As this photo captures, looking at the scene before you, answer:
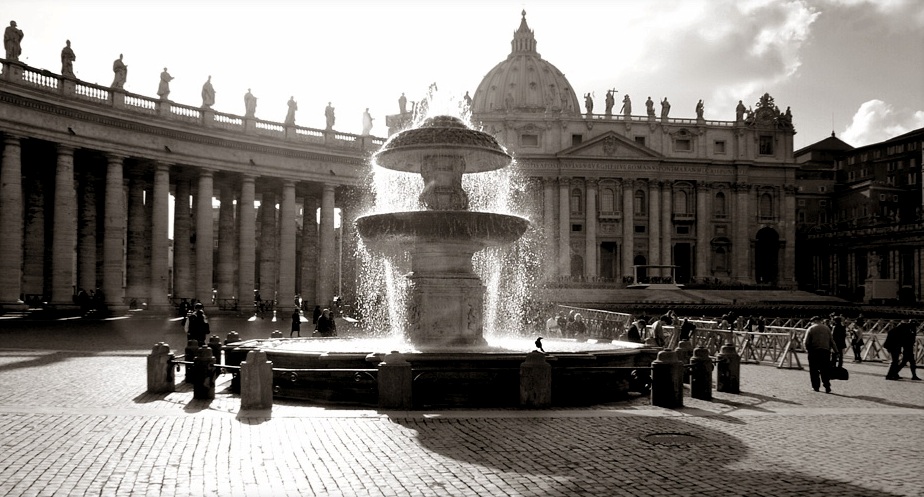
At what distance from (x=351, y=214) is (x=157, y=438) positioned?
5045 centimetres

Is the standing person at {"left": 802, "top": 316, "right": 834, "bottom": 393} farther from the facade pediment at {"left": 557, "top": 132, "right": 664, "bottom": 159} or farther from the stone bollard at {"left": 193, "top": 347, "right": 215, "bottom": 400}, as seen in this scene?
the facade pediment at {"left": 557, "top": 132, "right": 664, "bottom": 159}

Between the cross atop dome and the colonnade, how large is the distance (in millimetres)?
89426

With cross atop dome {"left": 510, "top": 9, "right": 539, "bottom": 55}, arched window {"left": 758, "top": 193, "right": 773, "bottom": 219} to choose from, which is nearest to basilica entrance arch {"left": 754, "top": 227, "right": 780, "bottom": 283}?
arched window {"left": 758, "top": 193, "right": 773, "bottom": 219}

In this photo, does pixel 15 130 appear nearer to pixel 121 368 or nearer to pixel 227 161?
pixel 227 161

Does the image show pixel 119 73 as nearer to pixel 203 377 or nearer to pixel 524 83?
pixel 203 377

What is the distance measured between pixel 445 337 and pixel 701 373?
19.4 ft

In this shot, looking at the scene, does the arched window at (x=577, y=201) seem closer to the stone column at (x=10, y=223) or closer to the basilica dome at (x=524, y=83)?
the basilica dome at (x=524, y=83)

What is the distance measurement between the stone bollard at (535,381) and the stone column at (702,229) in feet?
284

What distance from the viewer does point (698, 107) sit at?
100 m

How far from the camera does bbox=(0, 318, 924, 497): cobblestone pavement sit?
9438mm

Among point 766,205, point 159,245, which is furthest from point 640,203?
point 159,245

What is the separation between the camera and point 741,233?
98.9 m

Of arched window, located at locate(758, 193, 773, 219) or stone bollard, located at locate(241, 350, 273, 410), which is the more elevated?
arched window, located at locate(758, 193, 773, 219)

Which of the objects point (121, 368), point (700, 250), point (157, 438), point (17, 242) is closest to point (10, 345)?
point (121, 368)
